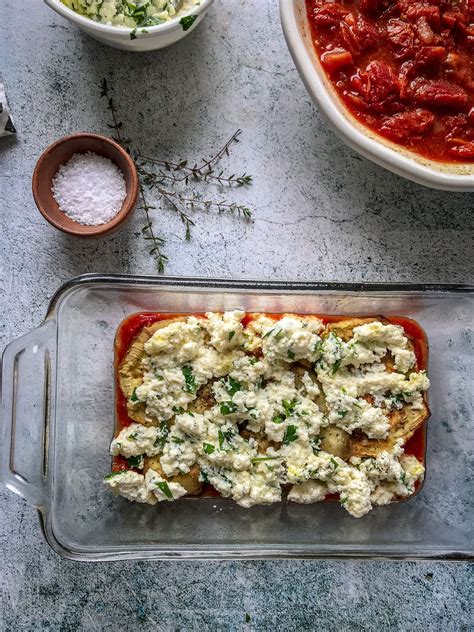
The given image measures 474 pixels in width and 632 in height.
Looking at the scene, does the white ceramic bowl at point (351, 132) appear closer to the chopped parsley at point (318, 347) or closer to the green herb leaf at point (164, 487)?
the chopped parsley at point (318, 347)

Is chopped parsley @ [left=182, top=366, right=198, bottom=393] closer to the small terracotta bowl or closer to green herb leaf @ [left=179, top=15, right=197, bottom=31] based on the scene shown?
the small terracotta bowl

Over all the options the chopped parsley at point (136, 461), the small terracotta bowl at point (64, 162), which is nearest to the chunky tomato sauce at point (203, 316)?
the chopped parsley at point (136, 461)

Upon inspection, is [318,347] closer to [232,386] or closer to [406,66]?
[232,386]

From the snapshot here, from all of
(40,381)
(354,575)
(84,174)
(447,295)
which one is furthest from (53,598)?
(447,295)

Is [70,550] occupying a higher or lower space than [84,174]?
lower

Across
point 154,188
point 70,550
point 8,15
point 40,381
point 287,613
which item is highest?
point 8,15

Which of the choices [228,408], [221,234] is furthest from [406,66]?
[228,408]

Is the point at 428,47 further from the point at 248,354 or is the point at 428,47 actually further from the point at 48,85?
the point at 48,85
